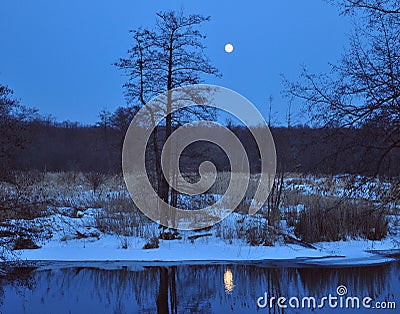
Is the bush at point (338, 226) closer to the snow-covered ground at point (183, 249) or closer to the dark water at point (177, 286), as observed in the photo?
the snow-covered ground at point (183, 249)

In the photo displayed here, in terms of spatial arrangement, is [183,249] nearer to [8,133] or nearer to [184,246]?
[184,246]

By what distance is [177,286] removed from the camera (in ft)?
28.2

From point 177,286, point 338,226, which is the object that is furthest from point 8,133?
point 338,226

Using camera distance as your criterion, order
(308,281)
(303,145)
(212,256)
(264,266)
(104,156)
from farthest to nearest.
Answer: (104,156), (212,256), (264,266), (308,281), (303,145)

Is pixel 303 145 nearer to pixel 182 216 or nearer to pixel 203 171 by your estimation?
pixel 203 171

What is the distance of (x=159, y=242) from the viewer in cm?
1155

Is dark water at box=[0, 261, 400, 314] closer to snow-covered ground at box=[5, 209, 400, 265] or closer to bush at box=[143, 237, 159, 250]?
snow-covered ground at box=[5, 209, 400, 265]

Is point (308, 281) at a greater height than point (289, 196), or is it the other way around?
point (289, 196)

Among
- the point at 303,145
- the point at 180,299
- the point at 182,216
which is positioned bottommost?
the point at 180,299

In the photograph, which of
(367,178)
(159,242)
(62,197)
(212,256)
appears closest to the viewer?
(367,178)

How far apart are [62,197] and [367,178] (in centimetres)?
1180

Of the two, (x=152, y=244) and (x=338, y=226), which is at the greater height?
(x=338, y=226)

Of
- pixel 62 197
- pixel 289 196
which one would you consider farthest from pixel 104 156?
pixel 289 196

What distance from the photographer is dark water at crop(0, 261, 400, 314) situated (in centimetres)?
743
